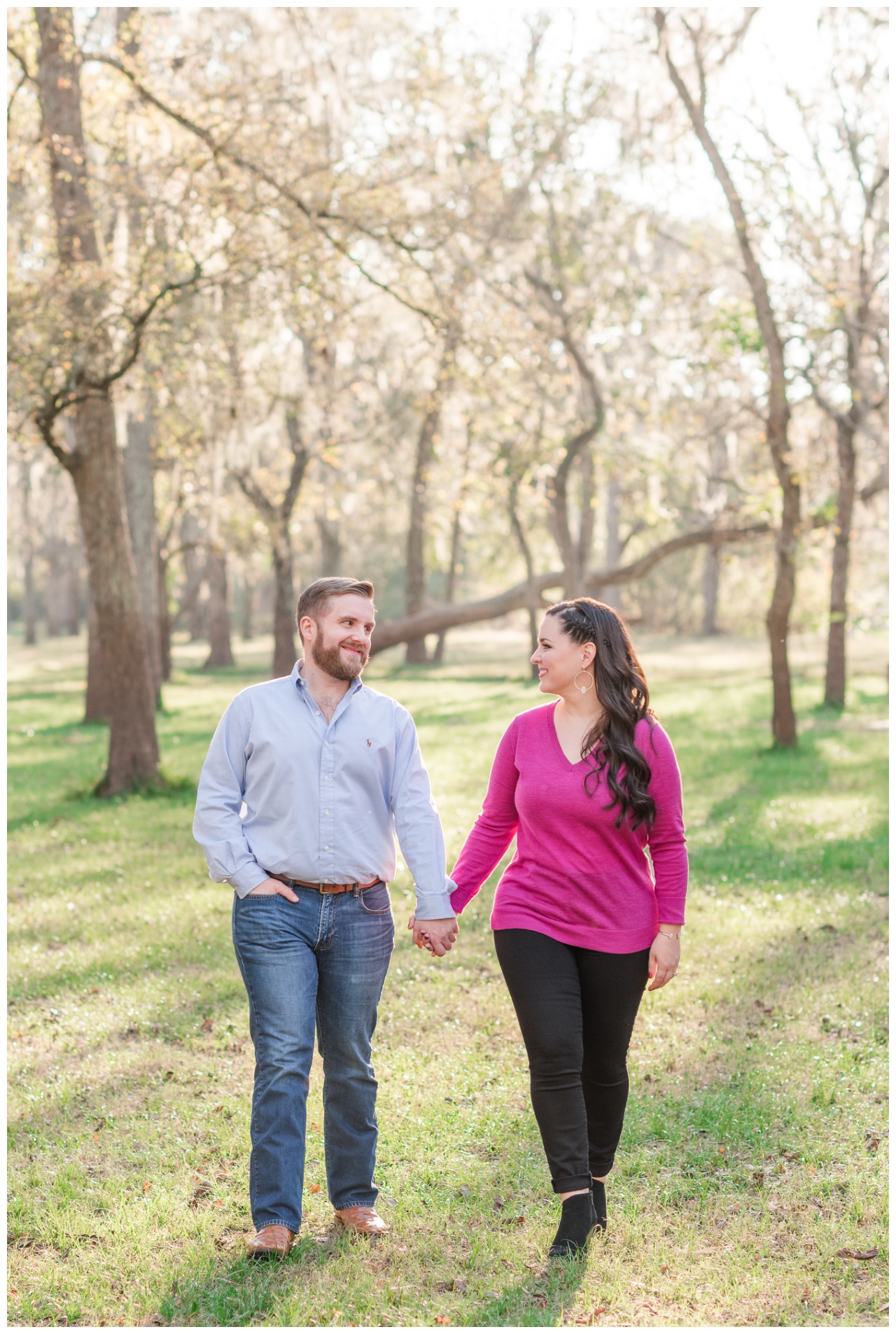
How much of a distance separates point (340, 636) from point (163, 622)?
71.2ft

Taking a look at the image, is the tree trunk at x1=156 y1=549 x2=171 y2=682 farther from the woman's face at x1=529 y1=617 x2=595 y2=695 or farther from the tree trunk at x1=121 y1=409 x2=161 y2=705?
the woman's face at x1=529 y1=617 x2=595 y2=695

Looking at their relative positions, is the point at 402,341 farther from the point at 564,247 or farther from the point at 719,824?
the point at 719,824

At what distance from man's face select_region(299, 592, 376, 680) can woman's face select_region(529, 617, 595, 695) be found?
1.78ft

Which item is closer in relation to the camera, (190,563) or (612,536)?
(190,563)

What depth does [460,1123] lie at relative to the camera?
4.83m

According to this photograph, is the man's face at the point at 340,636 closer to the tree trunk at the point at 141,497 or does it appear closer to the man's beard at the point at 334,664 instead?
the man's beard at the point at 334,664

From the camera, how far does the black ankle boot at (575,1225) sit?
3643mm

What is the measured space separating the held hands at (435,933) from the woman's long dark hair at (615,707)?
1.93 feet

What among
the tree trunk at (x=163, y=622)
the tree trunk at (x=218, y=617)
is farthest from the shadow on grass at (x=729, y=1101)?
the tree trunk at (x=218, y=617)

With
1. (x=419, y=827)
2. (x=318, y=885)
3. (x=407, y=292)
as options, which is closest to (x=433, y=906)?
(x=419, y=827)

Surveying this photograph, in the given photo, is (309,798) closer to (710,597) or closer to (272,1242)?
(272,1242)

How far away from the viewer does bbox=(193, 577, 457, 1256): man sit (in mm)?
3672

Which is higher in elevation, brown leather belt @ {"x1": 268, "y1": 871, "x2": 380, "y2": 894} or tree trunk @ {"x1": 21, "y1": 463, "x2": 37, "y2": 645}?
tree trunk @ {"x1": 21, "y1": 463, "x2": 37, "y2": 645}

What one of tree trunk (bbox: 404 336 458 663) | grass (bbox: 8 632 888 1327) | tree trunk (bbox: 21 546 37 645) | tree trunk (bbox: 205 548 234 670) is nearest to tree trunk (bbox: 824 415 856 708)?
tree trunk (bbox: 404 336 458 663)
